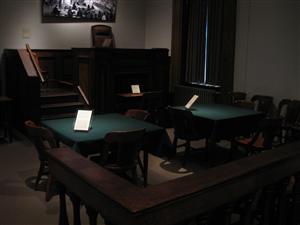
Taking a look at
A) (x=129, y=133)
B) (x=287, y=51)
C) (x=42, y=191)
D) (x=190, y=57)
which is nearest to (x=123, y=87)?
(x=190, y=57)

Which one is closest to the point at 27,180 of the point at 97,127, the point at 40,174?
the point at 40,174

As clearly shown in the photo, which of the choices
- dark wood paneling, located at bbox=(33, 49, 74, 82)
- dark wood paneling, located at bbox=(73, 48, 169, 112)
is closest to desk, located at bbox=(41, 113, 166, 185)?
dark wood paneling, located at bbox=(73, 48, 169, 112)

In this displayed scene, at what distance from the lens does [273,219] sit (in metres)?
1.63

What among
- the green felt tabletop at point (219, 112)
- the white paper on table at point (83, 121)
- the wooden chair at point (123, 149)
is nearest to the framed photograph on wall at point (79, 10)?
the green felt tabletop at point (219, 112)

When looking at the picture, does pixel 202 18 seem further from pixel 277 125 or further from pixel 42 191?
pixel 42 191

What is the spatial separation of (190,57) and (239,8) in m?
1.63

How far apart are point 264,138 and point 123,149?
6.37ft

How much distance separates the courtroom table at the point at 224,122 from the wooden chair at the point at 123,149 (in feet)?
4.67

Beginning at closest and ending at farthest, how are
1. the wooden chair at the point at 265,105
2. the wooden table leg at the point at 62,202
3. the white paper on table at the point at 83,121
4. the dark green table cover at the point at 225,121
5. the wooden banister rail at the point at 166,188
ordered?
the wooden banister rail at the point at 166,188 < the wooden table leg at the point at 62,202 < the white paper on table at the point at 83,121 < the dark green table cover at the point at 225,121 < the wooden chair at the point at 265,105

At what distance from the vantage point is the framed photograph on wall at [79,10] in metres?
7.80

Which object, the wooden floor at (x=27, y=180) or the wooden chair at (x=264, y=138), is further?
the wooden chair at (x=264, y=138)

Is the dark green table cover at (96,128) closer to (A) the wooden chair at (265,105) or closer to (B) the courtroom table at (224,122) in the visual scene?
(B) the courtroom table at (224,122)

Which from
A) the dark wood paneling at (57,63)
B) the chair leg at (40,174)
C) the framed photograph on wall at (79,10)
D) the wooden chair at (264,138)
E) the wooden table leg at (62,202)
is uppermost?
the framed photograph on wall at (79,10)

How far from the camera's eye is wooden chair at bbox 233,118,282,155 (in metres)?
4.34
